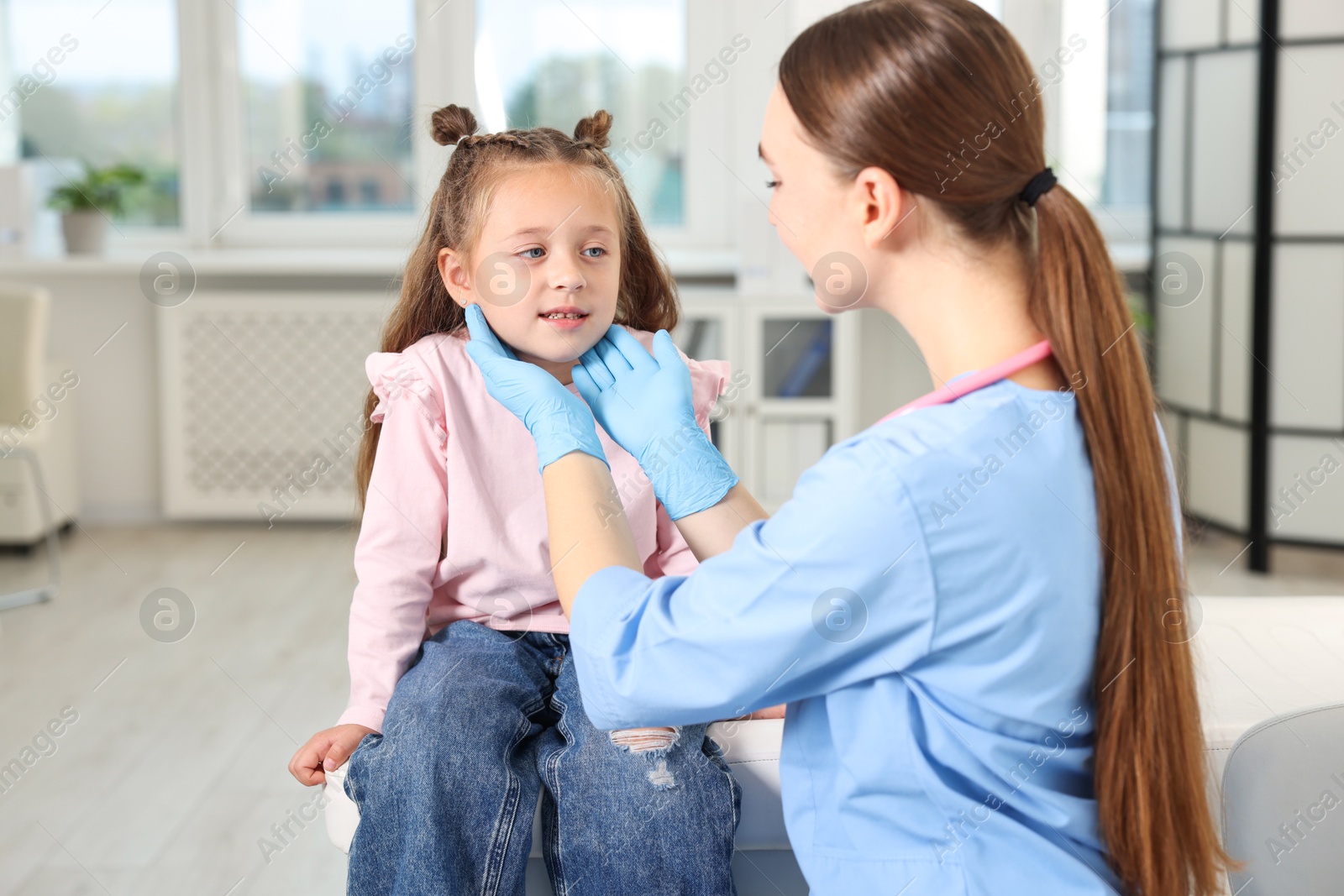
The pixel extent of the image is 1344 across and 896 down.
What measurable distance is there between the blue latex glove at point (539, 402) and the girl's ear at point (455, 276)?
156 millimetres

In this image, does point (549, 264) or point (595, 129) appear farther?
point (595, 129)

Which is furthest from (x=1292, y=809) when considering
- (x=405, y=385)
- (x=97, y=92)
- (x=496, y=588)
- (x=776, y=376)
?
(x=97, y=92)

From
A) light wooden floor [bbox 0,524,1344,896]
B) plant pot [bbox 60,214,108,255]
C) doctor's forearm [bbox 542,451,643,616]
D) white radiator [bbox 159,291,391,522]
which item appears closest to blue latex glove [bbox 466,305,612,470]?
doctor's forearm [bbox 542,451,643,616]

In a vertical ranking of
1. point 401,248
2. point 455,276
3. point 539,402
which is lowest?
point 539,402

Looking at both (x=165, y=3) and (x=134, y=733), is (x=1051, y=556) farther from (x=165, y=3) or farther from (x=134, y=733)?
(x=165, y=3)

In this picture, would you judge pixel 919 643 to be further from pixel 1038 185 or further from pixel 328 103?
pixel 328 103

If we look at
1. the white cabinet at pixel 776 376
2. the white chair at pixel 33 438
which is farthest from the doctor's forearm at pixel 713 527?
the white chair at pixel 33 438

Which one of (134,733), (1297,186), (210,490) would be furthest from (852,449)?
(210,490)

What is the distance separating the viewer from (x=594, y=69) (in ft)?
12.3

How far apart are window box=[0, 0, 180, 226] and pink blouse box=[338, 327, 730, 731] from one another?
2.89 meters

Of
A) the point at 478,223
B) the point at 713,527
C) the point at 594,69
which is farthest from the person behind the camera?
the point at 594,69

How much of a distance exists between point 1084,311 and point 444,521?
700 millimetres

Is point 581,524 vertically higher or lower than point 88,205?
lower

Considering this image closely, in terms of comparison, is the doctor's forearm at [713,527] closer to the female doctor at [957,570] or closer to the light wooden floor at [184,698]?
the female doctor at [957,570]
